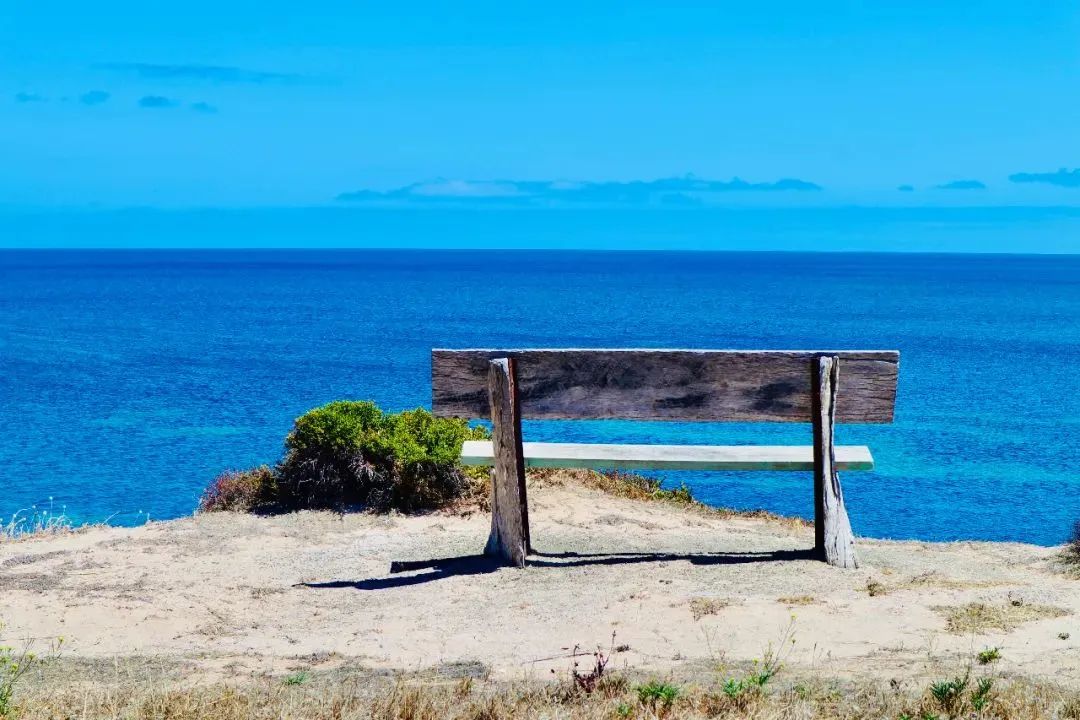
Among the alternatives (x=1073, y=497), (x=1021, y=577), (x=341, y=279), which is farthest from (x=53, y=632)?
(x=341, y=279)

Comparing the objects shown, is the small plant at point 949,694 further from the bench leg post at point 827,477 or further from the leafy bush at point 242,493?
the leafy bush at point 242,493

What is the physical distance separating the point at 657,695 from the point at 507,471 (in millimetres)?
3287

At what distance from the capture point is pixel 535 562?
27.1ft

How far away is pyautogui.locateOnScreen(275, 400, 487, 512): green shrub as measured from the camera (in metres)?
11.4

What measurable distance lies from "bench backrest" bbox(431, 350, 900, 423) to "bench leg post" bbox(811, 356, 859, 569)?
9cm

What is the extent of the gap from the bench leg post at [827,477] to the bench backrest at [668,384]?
89 mm

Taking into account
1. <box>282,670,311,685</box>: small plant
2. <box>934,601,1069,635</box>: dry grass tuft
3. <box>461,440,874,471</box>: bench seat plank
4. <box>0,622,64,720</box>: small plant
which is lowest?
<box>934,601,1069,635</box>: dry grass tuft

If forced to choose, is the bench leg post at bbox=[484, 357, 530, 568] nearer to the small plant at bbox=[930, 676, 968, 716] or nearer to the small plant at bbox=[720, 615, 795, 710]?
the small plant at bbox=[720, 615, 795, 710]

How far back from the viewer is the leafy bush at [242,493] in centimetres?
1164

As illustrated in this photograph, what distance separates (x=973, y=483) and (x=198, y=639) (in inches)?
758

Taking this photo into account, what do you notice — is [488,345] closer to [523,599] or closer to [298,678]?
[523,599]

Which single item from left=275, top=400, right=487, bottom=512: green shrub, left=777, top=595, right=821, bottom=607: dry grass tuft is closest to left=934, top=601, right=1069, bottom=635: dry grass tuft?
left=777, top=595, right=821, bottom=607: dry grass tuft

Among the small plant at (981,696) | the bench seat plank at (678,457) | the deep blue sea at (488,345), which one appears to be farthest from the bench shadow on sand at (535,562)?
the deep blue sea at (488,345)

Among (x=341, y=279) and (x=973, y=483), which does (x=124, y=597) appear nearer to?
(x=973, y=483)
